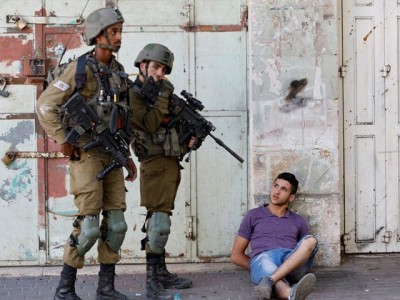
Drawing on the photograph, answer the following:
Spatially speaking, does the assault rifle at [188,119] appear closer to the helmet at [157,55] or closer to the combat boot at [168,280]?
the helmet at [157,55]

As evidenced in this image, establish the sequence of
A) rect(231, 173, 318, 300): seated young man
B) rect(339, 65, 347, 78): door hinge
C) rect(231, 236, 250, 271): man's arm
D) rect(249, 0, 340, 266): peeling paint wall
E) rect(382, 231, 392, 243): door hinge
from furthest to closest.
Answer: rect(382, 231, 392, 243): door hinge, rect(339, 65, 347, 78): door hinge, rect(249, 0, 340, 266): peeling paint wall, rect(231, 236, 250, 271): man's arm, rect(231, 173, 318, 300): seated young man

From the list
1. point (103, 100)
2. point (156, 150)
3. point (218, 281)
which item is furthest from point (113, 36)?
point (218, 281)

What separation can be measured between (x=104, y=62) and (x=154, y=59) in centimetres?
42

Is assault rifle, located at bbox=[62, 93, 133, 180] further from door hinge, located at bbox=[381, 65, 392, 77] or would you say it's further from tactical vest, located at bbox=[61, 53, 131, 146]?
door hinge, located at bbox=[381, 65, 392, 77]

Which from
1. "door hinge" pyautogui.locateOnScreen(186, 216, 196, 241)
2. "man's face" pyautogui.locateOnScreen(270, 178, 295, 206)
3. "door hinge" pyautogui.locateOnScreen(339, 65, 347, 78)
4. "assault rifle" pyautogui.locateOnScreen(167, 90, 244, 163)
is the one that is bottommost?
"door hinge" pyautogui.locateOnScreen(186, 216, 196, 241)

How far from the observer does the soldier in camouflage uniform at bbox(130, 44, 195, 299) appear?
20.8ft

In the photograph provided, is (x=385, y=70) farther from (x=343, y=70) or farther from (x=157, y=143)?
(x=157, y=143)

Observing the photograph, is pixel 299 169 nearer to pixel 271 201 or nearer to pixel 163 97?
pixel 271 201

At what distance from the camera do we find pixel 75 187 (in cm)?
602

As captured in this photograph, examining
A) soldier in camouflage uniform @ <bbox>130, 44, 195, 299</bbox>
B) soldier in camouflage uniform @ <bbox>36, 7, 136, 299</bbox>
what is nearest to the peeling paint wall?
soldier in camouflage uniform @ <bbox>130, 44, 195, 299</bbox>

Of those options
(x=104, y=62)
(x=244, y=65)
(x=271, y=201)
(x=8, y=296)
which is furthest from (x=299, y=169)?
(x=8, y=296)

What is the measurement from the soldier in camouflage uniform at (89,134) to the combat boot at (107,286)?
20 cm

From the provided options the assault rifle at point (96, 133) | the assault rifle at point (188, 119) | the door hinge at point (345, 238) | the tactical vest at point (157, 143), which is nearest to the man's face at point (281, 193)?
the assault rifle at point (188, 119)

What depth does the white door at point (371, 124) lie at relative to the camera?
760cm
